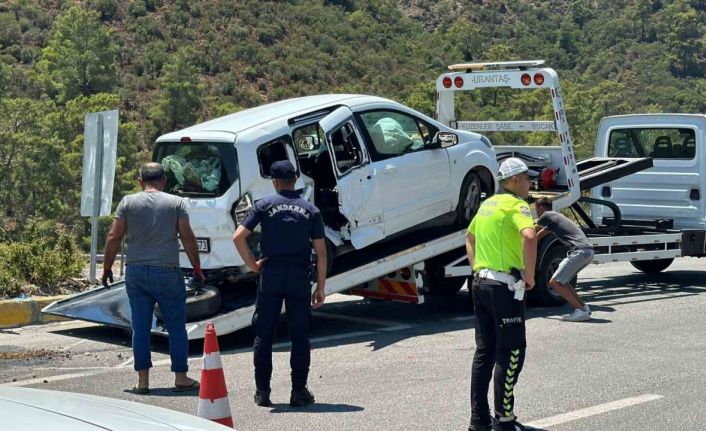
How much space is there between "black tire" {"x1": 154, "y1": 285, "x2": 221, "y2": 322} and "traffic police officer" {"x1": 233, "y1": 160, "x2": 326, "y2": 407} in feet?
6.74

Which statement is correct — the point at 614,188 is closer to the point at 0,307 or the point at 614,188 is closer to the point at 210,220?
the point at 210,220

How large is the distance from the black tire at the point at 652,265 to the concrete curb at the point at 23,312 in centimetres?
830

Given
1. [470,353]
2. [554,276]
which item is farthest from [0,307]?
[554,276]

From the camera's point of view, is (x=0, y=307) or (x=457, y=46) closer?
(x=0, y=307)

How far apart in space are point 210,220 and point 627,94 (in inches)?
2389

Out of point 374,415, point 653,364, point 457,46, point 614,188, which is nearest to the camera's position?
point 374,415

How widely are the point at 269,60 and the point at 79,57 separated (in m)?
13.9

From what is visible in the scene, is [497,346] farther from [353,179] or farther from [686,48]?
[686,48]

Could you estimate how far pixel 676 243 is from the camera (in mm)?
13500

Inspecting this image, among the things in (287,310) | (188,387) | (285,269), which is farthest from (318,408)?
(188,387)

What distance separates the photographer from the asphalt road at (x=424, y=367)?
286 inches

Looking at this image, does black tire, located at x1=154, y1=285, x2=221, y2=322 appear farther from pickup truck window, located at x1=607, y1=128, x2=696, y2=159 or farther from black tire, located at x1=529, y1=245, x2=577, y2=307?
pickup truck window, located at x1=607, y1=128, x2=696, y2=159

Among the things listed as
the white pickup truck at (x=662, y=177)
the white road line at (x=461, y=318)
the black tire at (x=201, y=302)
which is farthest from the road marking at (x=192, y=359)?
the white pickup truck at (x=662, y=177)

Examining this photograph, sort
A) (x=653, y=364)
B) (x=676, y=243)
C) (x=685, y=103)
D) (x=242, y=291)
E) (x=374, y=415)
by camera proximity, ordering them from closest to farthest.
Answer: (x=374, y=415), (x=653, y=364), (x=242, y=291), (x=676, y=243), (x=685, y=103)
